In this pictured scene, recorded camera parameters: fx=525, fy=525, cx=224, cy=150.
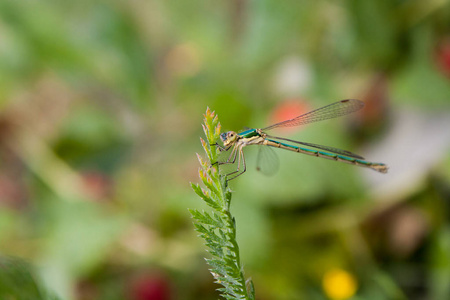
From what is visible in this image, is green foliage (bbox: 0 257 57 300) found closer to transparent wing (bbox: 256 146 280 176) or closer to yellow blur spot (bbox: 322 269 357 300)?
transparent wing (bbox: 256 146 280 176)

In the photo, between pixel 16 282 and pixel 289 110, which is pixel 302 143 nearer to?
pixel 289 110

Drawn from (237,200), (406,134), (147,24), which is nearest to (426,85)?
(406,134)

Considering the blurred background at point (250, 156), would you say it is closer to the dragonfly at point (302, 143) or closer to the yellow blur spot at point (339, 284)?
the yellow blur spot at point (339, 284)

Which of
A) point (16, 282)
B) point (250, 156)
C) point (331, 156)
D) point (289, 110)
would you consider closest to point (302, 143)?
point (331, 156)

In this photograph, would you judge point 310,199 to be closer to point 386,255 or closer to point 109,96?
point 386,255

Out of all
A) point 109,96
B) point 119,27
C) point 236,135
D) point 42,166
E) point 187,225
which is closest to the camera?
point 236,135

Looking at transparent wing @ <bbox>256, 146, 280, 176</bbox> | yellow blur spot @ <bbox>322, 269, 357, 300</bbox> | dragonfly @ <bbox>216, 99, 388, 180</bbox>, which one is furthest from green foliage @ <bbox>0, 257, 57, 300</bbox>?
yellow blur spot @ <bbox>322, 269, 357, 300</bbox>
